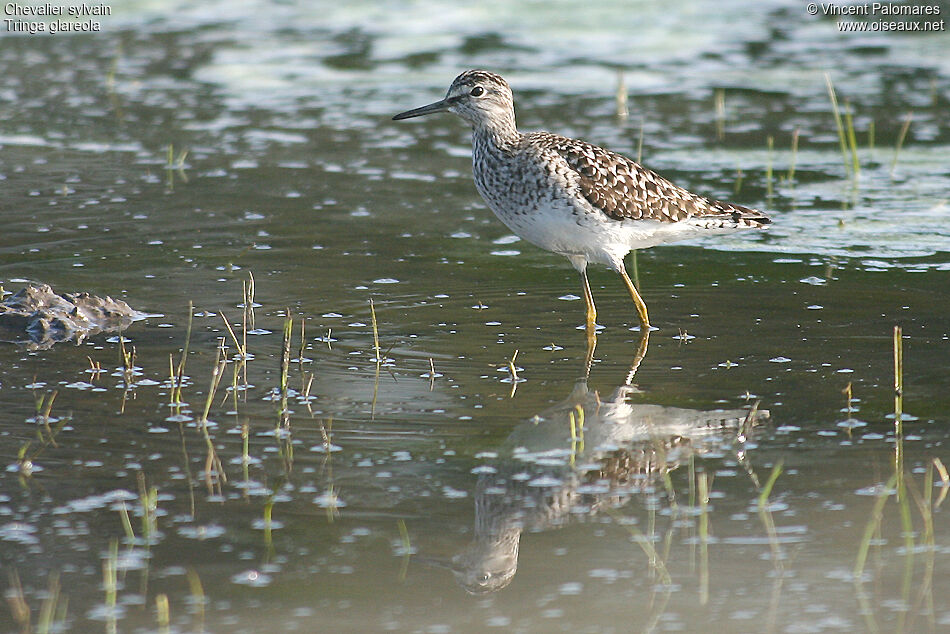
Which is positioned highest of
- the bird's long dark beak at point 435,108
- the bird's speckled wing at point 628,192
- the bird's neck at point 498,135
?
the bird's long dark beak at point 435,108

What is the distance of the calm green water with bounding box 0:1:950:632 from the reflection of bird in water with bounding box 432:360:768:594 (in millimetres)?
19

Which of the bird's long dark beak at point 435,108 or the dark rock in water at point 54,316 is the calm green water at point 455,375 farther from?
the bird's long dark beak at point 435,108

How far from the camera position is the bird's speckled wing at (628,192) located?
8.25m

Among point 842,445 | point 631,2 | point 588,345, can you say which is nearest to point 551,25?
point 631,2

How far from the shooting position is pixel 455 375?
280 inches

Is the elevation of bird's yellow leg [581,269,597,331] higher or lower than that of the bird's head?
lower

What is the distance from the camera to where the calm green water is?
4.77m

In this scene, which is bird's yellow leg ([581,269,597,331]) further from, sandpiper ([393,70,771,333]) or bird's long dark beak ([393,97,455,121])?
bird's long dark beak ([393,97,455,121])

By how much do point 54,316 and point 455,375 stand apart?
8.02 ft

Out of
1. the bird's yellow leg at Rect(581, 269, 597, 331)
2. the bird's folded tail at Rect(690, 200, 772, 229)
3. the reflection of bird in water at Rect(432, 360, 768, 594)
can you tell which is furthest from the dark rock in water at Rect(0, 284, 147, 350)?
the bird's folded tail at Rect(690, 200, 772, 229)

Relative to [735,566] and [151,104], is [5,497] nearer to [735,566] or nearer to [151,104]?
[735,566]

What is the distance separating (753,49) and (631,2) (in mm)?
3157

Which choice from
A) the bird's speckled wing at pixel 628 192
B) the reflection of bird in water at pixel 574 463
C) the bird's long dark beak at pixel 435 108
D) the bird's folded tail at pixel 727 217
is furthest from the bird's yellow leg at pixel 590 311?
the bird's long dark beak at pixel 435 108

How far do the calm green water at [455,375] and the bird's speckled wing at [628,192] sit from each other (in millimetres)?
519
